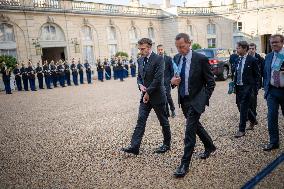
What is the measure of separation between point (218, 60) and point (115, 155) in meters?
11.6

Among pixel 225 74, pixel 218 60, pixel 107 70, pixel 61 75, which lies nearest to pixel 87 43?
pixel 107 70

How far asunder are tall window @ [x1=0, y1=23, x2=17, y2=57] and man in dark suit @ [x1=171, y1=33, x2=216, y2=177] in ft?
80.1

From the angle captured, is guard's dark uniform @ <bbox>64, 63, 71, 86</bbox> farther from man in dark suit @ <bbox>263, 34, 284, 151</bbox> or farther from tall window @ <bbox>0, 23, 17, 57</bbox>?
man in dark suit @ <bbox>263, 34, 284, 151</bbox>

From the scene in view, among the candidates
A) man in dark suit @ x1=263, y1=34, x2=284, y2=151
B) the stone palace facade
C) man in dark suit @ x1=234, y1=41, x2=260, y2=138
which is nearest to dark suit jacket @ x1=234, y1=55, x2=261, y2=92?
man in dark suit @ x1=234, y1=41, x2=260, y2=138

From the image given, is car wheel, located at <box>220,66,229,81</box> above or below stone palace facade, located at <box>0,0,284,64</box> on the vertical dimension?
below

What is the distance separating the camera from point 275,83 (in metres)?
5.10

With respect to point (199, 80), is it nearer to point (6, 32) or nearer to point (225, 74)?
point (225, 74)

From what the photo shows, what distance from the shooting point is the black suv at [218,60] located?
622 inches

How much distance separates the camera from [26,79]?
2022cm

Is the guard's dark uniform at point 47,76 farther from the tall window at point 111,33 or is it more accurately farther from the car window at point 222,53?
the tall window at point 111,33

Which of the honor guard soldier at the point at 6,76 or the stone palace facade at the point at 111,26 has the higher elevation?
the stone palace facade at the point at 111,26

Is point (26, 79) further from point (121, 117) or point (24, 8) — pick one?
point (121, 117)

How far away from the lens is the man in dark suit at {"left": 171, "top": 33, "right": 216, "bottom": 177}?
4422 millimetres

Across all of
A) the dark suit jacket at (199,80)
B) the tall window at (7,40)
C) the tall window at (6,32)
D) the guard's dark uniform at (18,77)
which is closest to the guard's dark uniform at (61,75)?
the guard's dark uniform at (18,77)
